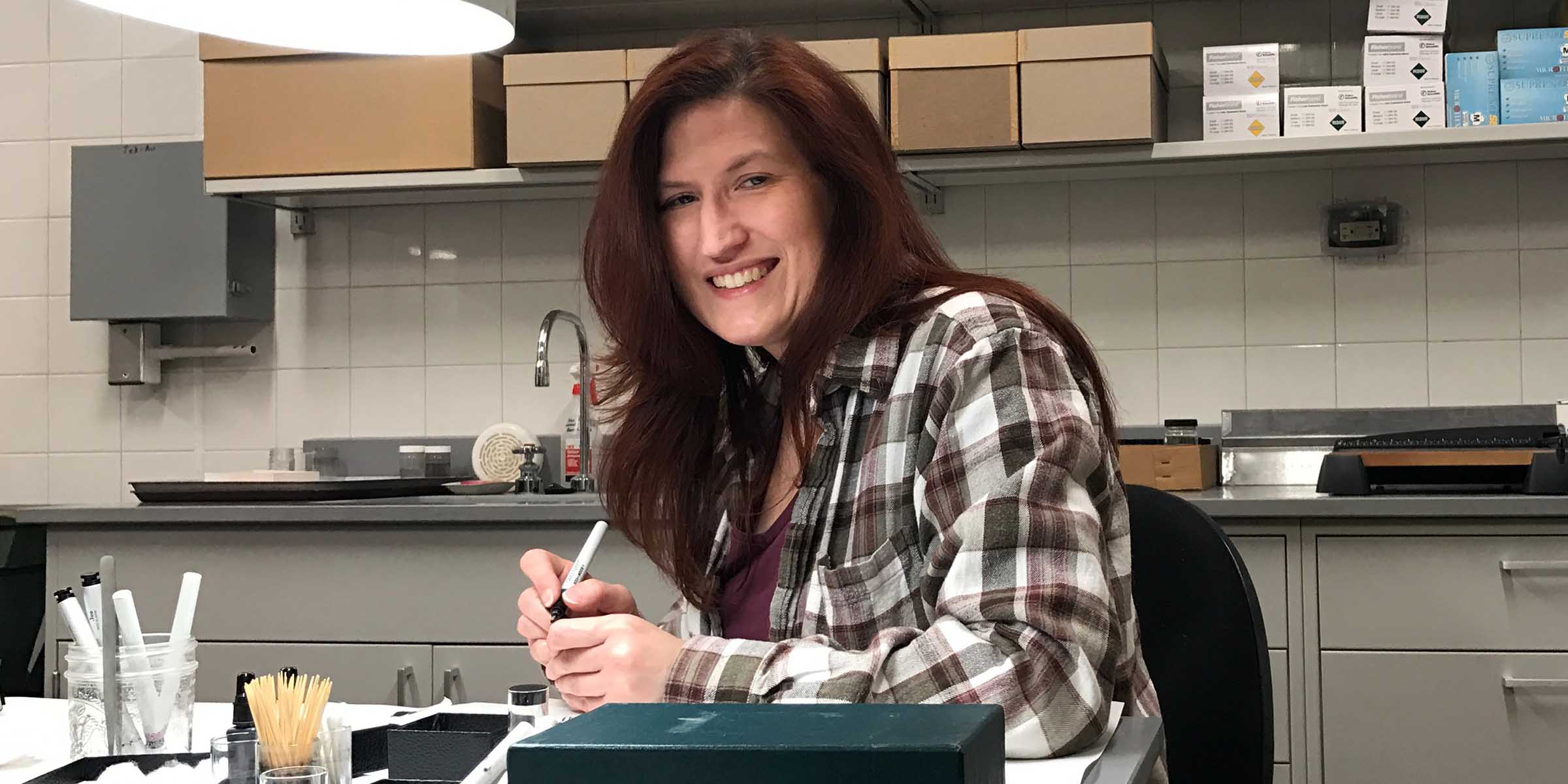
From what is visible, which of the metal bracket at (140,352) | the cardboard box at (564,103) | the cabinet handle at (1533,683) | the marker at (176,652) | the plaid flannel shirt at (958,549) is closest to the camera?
the plaid flannel shirt at (958,549)

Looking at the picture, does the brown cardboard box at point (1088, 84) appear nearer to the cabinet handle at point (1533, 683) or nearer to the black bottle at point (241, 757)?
the cabinet handle at point (1533, 683)

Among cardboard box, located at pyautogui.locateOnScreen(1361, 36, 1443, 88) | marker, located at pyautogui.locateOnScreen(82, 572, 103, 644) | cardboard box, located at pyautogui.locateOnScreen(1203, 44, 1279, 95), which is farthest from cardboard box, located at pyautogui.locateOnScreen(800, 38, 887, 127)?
marker, located at pyautogui.locateOnScreen(82, 572, 103, 644)

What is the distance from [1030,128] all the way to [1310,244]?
0.75 meters

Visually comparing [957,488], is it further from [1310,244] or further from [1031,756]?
[1310,244]

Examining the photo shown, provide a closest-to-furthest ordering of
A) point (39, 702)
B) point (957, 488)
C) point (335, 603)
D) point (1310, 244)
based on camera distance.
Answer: point (957, 488) → point (39, 702) → point (335, 603) → point (1310, 244)

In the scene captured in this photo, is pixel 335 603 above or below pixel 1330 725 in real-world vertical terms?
above

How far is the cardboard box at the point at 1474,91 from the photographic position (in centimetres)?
283

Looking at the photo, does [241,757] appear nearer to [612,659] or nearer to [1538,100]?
[612,659]

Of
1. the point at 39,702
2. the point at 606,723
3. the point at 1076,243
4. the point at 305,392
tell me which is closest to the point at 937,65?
the point at 1076,243

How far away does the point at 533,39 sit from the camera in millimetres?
3576

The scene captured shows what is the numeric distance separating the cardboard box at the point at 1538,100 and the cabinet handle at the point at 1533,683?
1.09m

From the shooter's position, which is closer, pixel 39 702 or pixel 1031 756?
pixel 1031 756

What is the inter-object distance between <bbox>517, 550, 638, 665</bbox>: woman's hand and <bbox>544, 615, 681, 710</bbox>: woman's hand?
12cm

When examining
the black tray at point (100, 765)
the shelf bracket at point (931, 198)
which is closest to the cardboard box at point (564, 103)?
the shelf bracket at point (931, 198)
